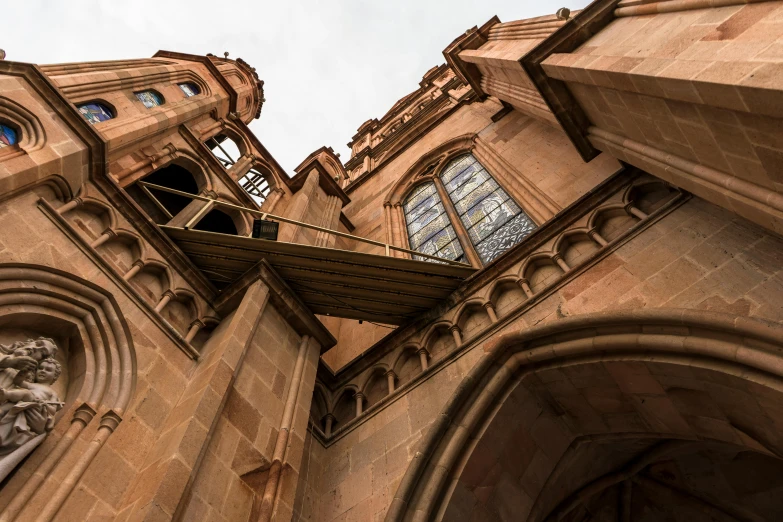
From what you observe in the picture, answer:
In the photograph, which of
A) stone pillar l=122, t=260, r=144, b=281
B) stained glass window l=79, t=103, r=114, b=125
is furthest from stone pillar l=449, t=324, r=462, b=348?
stained glass window l=79, t=103, r=114, b=125

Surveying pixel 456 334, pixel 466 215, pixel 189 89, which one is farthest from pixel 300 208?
pixel 456 334

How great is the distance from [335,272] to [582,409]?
3.30 meters

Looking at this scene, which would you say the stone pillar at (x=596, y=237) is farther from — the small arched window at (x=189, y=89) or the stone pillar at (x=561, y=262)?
the small arched window at (x=189, y=89)

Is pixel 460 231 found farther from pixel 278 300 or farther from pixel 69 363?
pixel 69 363

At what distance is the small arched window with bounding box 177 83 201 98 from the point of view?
42.3 feet

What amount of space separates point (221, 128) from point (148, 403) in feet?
34.5

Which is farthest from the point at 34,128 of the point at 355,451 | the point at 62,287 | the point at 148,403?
the point at 355,451

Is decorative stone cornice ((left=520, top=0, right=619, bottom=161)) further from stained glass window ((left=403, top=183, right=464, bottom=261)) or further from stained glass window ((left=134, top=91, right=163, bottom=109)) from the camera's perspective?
stained glass window ((left=134, top=91, right=163, bottom=109))

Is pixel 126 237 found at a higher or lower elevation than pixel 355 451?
higher

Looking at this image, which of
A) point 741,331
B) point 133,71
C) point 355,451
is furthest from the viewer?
point 133,71

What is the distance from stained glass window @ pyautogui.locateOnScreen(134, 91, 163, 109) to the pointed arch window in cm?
578

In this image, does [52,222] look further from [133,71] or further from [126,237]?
[133,71]

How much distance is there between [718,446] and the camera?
6.79m

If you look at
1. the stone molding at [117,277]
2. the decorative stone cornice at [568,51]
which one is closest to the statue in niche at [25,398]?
the stone molding at [117,277]
